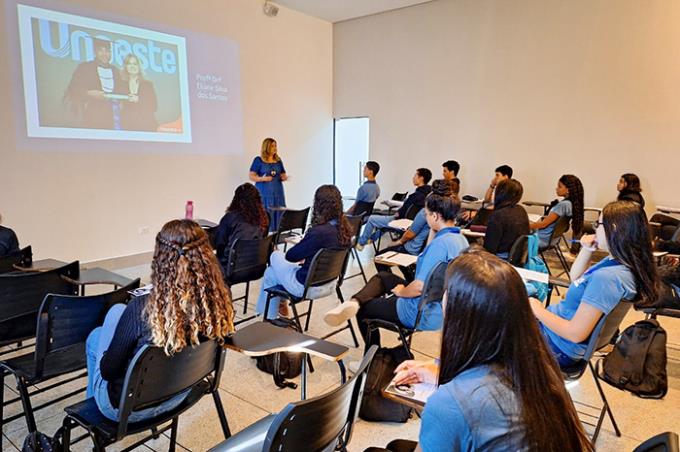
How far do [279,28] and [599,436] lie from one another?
6695 millimetres

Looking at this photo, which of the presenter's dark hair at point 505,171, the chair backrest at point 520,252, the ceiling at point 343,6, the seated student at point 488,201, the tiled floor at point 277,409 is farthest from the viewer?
Result: the ceiling at point 343,6

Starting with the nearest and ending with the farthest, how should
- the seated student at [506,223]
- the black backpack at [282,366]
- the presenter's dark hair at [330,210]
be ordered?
the black backpack at [282,366] → the presenter's dark hair at [330,210] → the seated student at [506,223]

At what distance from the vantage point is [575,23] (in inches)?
218

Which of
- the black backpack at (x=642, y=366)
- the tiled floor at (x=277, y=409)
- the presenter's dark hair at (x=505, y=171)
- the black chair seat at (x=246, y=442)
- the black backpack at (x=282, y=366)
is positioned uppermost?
the presenter's dark hair at (x=505, y=171)

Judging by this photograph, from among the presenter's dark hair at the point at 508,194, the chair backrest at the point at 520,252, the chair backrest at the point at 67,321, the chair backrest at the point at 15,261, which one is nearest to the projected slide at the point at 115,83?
the chair backrest at the point at 15,261

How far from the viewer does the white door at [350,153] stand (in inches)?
312

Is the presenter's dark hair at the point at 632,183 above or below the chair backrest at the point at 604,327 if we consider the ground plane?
above

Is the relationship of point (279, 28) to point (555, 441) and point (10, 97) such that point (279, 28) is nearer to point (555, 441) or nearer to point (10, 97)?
point (10, 97)

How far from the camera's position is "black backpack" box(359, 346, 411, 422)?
222 centimetres

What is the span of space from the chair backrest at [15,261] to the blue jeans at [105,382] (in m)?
1.30

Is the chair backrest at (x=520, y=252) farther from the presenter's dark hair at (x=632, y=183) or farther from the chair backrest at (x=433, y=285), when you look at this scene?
the presenter's dark hair at (x=632, y=183)

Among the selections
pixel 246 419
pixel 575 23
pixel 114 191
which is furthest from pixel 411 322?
pixel 575 23

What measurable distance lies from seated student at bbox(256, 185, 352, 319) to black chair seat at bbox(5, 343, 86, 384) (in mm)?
1282

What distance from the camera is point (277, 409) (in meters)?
2.41
